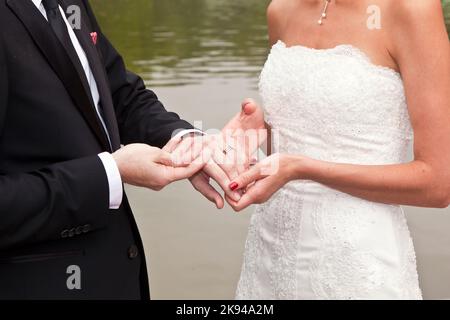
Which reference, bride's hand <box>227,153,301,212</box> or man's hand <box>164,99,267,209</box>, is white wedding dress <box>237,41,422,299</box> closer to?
man's hand <box>164,99,267,209</box>

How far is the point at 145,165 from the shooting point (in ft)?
7.14

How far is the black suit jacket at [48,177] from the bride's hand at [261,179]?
0.43 meters

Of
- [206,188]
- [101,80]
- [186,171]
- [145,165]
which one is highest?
[101,80]

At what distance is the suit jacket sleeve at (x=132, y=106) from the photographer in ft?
8.68

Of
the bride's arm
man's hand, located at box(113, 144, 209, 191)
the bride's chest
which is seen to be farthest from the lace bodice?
man's hand, located at box(113, 144, 209, 191)

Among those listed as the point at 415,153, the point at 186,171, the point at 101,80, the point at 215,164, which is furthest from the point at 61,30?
the point at 415,153

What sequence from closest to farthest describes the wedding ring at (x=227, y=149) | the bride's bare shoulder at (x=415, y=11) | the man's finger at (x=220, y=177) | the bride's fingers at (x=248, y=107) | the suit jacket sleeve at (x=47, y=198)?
the suit jacket sleeve at (x=47, y=198)
the bride's bare shoulder at (x=415, y=11)
the man's finger at (x=220, y=177)
the wedding ring at (x=227, y=149)
the bride's fingers at (x=248, y=107)

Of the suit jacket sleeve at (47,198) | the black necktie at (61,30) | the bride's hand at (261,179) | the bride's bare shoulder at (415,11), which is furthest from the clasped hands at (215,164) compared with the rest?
the bride's bare shoulder at (415,11)

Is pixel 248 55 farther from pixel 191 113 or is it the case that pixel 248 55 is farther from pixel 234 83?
pixel 191 113

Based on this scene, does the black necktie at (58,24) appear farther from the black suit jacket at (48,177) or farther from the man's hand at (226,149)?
the man's hand at (226,149)

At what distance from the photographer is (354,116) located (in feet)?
8.66

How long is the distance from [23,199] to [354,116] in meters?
1.21

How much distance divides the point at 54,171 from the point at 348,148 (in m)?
1.13

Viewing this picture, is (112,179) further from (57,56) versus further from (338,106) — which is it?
(338,106)
